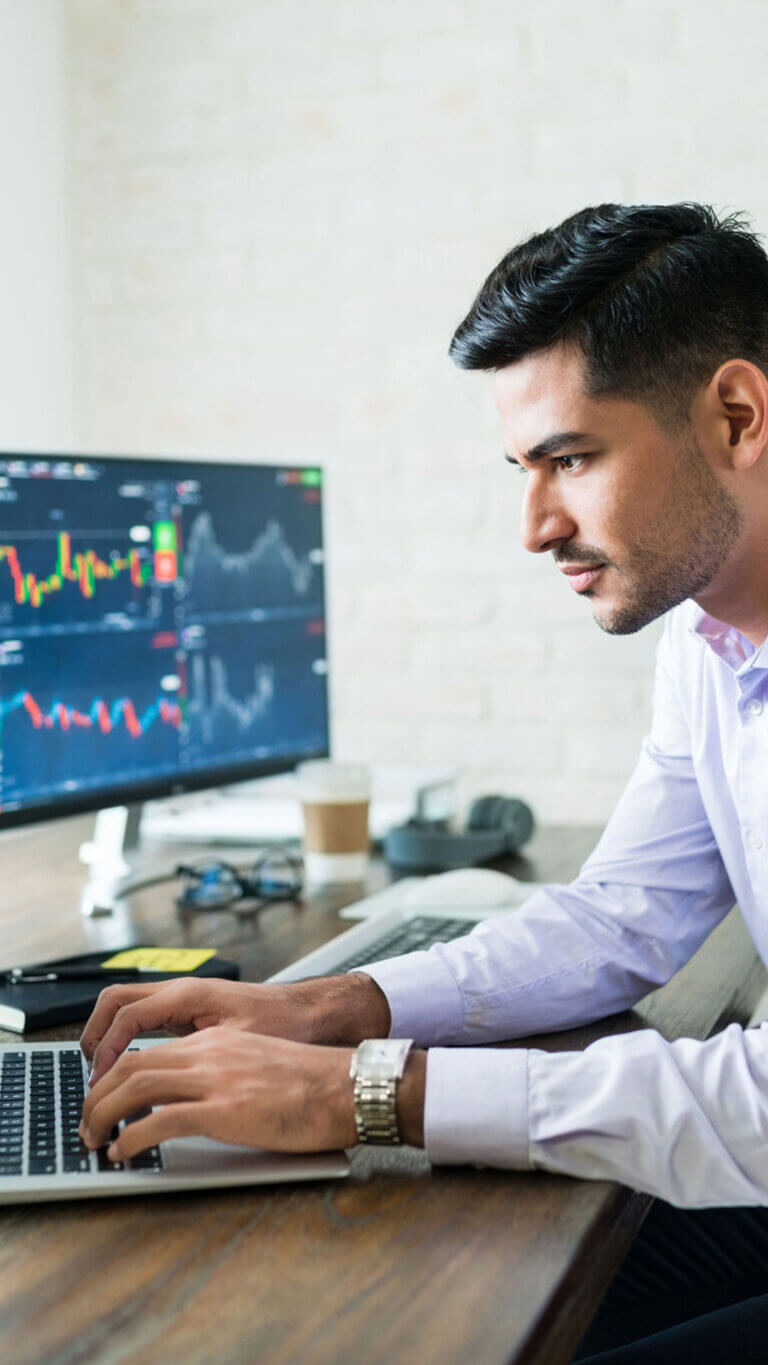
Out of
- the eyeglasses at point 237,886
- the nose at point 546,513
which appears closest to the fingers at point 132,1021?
the nose at point 546,513

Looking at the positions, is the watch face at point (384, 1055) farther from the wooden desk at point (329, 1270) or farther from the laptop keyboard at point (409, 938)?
the laptop keyboard at point (409, 938)

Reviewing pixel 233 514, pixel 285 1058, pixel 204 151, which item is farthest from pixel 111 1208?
pixel 204 151

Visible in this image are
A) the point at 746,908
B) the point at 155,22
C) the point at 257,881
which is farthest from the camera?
the point at 155,22

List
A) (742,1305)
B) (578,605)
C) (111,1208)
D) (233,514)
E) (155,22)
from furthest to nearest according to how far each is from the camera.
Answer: (155,22), (578,605), (233,514), (742,1305), (111,1208)

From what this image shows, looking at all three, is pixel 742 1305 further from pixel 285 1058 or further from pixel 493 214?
pixel 493 214

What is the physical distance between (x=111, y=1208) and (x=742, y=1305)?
20.4 inches

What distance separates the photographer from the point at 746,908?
124 centimetres

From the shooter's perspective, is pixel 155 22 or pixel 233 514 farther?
pixel 155 22

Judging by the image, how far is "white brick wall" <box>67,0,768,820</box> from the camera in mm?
2127

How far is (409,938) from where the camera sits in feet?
4.38

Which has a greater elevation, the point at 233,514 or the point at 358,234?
the point at 358,234

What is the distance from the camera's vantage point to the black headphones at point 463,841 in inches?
67.7

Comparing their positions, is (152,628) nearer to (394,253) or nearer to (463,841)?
(463,841)

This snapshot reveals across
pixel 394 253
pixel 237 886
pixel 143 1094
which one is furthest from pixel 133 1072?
pixel 394 253
